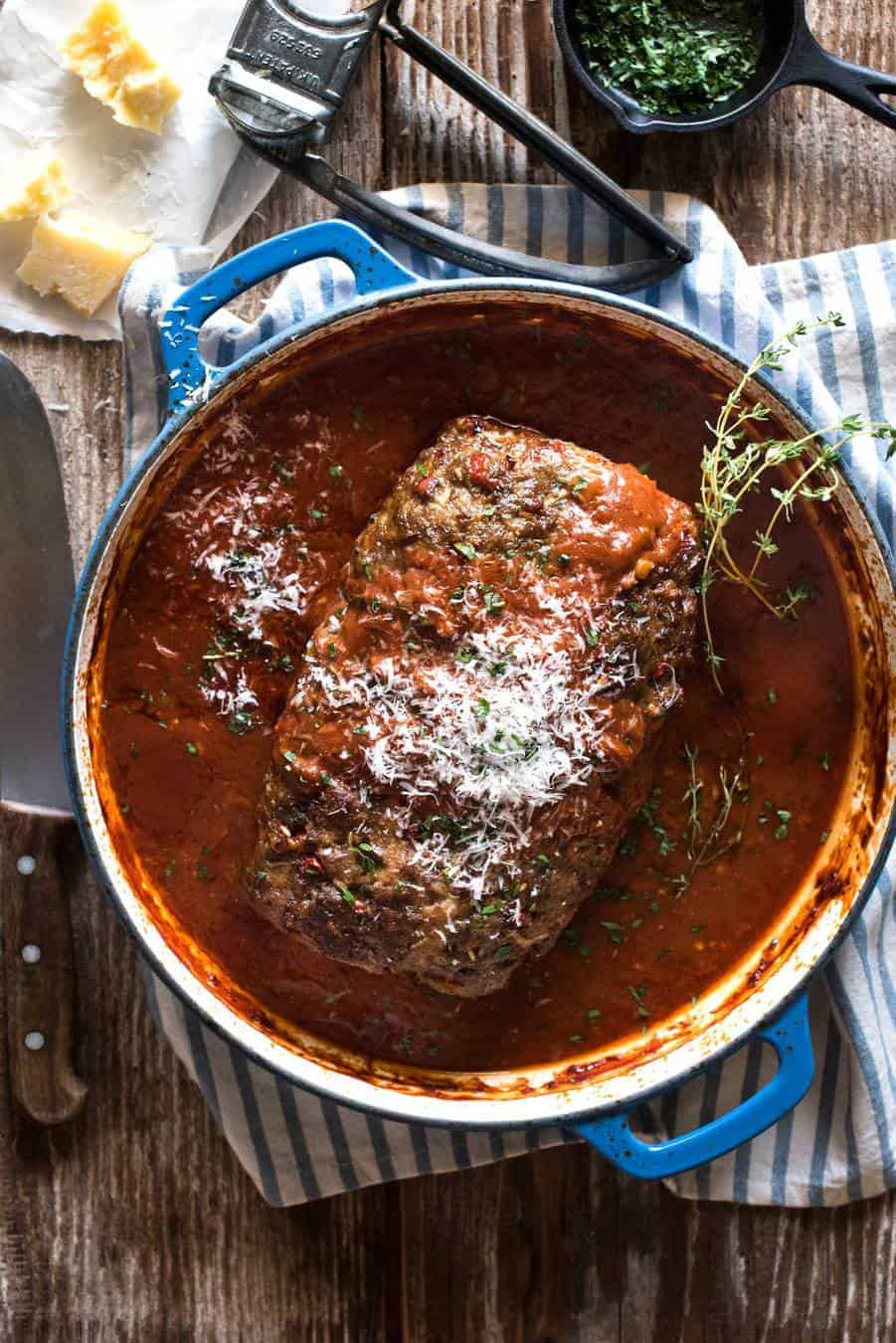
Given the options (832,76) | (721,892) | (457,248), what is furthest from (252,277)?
(721,892)

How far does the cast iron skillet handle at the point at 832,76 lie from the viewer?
2.93 meters

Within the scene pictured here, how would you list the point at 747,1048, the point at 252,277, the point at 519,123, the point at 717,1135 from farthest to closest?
1. the point at 747,1048
2. the point at 519,123
3. the point at 717,1135
4. the point at 252,277

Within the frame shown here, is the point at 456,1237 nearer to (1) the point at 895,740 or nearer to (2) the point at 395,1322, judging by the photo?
(2) the point at 395,1322

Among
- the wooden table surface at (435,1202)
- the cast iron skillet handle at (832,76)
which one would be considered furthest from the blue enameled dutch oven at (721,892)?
the cast iron skillet handle at (832,76)

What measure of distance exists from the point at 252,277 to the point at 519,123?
2.50 feet

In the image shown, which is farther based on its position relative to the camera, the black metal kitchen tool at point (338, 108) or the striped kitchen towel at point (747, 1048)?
the striped kitchen towel at point (747, 1048)

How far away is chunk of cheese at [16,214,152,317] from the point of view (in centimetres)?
302

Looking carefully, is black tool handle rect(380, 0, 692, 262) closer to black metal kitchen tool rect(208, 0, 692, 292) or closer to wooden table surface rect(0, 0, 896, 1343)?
black metal kitchen tool rect(208, 0, 692, 292)

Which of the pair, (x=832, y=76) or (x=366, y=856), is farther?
(x=832, y=76)

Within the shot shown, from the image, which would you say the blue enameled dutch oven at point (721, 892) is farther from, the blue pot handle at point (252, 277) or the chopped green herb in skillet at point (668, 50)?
the chopped green herb in skillet at point (668, 50)

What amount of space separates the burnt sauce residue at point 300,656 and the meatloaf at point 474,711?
0.75 feet

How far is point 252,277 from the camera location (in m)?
2.62

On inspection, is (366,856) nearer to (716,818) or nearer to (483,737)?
(483,737)

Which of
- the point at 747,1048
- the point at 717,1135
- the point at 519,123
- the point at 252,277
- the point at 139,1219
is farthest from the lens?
the point at 139,1219
